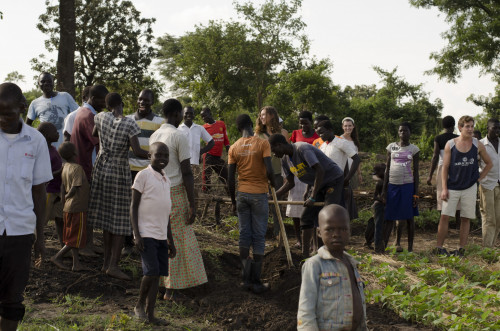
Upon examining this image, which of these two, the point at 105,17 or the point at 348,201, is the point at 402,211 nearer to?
the point at 348,201

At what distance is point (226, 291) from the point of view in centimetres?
555

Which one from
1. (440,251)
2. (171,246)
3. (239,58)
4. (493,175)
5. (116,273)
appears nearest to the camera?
(171,246)

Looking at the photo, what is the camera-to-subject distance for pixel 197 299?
5516 millimetres

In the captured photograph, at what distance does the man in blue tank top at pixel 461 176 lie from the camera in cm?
762

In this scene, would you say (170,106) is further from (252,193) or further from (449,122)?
(449,122)

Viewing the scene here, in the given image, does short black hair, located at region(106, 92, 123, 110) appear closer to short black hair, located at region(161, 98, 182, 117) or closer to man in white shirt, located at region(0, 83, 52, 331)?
short black hair, located at region(161, 98, 182, 117)

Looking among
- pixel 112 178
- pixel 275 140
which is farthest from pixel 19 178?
pixel 275 140

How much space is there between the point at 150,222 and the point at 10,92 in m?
1.58

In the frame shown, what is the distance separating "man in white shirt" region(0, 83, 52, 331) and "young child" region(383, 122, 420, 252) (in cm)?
534

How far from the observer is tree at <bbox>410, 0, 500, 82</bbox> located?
22000mm

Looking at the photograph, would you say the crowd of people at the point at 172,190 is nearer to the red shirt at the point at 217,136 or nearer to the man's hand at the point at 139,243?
the man's hand at the point at 139,243

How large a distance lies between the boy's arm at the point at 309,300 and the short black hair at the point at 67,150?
142 inches

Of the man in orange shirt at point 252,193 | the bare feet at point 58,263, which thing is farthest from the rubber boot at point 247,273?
the bare feet at point 58,263

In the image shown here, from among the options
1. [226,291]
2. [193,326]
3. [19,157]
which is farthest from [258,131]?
[19,157]
